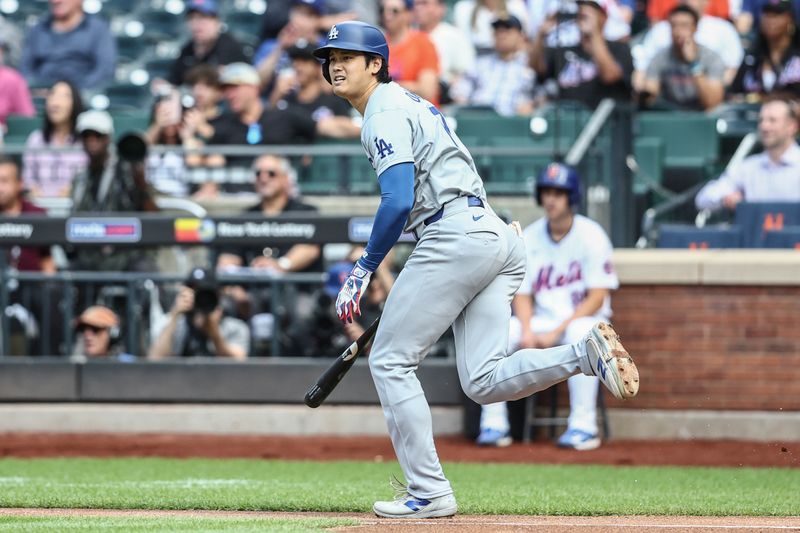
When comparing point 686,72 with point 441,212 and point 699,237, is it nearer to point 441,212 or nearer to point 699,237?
point 699,237

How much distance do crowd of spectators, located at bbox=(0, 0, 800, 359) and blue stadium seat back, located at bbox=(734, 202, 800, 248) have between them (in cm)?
13

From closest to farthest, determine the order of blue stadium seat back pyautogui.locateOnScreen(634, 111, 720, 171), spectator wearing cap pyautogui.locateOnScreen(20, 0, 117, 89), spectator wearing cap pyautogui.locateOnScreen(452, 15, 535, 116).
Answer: blue stadium seat back pyautogui.locateOnScreen(634, 111, 720, 171) < spectator wearing cap pyautogui.locateOnScreen(452, 15, 535, 116) < spectator wearing cap pyautogui.locateOnScreen(20, 0, 117, 89)

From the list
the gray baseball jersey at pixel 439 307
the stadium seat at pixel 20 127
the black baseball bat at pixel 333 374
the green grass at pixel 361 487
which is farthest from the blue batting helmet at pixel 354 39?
the stadium seat at pixel 20 127

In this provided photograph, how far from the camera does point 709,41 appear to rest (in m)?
11.7

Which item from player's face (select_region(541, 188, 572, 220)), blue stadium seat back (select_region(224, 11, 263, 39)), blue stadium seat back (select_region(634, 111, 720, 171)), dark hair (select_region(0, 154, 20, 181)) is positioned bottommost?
player's face (select_region(541, 188, 572, 220))

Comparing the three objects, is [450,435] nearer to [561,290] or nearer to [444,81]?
Answer: [561,290]

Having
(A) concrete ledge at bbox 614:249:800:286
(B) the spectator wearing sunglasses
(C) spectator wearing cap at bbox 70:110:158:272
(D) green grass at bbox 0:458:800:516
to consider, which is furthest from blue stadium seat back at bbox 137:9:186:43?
(D) green grass at bbox 0:458:800:516

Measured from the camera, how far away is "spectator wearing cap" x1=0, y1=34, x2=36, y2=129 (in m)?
13.0

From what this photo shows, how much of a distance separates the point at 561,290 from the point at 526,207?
1.01m

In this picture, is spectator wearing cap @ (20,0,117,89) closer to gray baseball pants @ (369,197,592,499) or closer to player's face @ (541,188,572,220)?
player's face @ (541,188,572,220)

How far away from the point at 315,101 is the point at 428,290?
6575 millimetres

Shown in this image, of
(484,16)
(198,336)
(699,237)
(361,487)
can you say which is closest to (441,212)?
(361,487)

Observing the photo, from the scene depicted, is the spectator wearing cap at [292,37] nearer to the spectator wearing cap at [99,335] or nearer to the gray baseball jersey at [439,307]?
the spectator wearing cap at [99,335]

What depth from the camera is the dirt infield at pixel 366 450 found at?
8.87 meters
